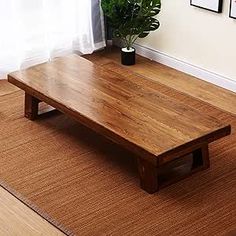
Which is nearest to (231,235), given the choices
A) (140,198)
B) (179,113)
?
(140,198)

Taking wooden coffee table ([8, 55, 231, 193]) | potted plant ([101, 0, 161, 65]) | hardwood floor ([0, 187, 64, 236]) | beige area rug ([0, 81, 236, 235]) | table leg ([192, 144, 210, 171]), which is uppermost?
potted plant ([101, 0, 161, 65])

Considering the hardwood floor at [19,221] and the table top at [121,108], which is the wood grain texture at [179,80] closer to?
the table top at [121,108]

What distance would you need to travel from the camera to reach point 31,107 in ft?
12.1

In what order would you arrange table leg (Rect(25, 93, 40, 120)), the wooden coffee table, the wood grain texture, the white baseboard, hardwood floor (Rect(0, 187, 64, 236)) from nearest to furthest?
1. hardwood floor (Rect(0, 187, 64, 236))
2. the wooden coffee table
3. table leg (Rect(25, 93, 40, 120))
4. the wood grain texture
5. the white baseboard

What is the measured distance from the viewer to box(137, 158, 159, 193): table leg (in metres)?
2.88

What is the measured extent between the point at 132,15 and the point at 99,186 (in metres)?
1.77

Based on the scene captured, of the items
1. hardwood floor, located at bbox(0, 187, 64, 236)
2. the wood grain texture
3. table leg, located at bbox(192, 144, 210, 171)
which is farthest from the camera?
the wood grain texture

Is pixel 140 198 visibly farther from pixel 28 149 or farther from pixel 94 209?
pixel 28 149

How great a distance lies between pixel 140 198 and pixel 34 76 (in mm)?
1131

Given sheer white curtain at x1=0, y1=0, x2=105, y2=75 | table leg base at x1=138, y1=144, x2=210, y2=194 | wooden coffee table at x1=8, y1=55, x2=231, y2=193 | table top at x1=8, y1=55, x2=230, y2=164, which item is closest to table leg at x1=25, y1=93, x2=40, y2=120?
wooden coffee table at x1=8, y1=55, x2=231, y2=193

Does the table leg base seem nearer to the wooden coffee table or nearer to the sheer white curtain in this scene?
the wooden coffee table

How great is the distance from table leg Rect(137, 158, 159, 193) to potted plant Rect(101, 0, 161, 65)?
171cm

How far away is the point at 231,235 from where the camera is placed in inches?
104

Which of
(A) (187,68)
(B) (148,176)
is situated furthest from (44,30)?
(B) (148,176)
